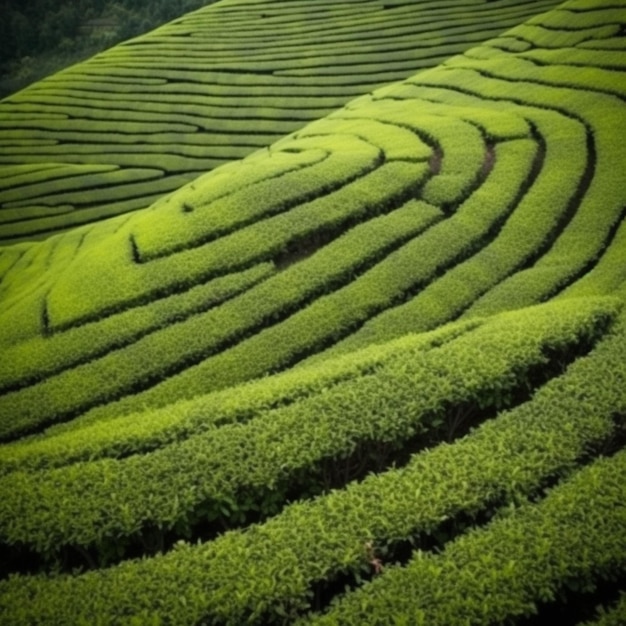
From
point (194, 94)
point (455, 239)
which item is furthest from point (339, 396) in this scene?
point (194, 94)

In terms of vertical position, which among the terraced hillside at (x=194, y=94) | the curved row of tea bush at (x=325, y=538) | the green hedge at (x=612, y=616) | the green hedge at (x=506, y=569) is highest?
the terraced hillside at (x=194, y=94)

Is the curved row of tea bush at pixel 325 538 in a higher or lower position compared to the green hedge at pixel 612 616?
higher

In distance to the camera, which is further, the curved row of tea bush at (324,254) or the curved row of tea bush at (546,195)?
the curved row of tea bush at (546,195)

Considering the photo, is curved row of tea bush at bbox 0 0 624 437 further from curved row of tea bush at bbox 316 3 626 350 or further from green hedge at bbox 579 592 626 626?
green hedge at bbox 579 592 626 626

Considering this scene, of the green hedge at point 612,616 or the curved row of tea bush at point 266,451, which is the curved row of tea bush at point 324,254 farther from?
the green hedge at point 612,616

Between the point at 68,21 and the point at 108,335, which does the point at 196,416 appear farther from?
the point at 68,21

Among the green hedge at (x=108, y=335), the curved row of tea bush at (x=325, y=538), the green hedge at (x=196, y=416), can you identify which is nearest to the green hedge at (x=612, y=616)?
the curved row of tea bush at (x=325, y=538)
